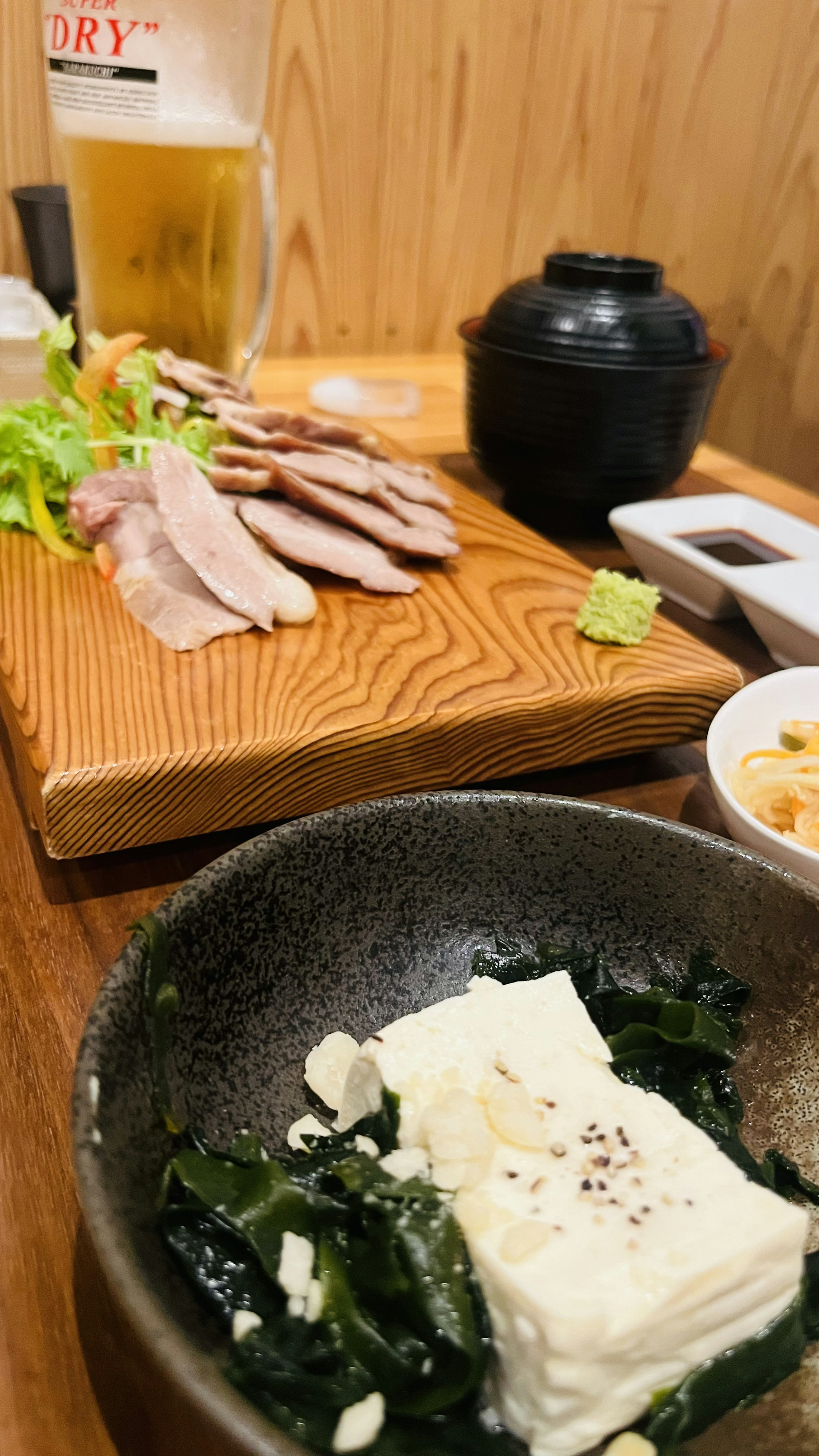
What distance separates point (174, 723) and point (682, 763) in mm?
727

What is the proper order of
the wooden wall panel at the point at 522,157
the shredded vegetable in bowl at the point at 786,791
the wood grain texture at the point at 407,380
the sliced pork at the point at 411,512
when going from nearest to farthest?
the shredded vegetable in bowl at the point at 786,791, the sliced pork at the point at 411,512, the wood grain texture at the point at 407,380, the wooden wall panel at the point at 522,157

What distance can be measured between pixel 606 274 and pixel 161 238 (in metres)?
0.83

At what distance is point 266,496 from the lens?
66.1 inches

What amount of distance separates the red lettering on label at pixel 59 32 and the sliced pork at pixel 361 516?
33.2 inches

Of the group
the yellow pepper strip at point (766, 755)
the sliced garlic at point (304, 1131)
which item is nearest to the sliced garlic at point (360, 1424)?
the sliced garlic at point (304, 1131)

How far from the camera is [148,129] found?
1.78 metres

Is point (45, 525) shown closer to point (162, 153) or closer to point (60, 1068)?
point (162, 153)

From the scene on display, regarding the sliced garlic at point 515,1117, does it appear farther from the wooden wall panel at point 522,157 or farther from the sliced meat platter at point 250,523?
the wooden wall panel at point 522,157

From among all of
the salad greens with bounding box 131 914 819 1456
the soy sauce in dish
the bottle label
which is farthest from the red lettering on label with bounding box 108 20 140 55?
the salad greens with bounding box 131 914 819 1456

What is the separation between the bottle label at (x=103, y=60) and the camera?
1696mm

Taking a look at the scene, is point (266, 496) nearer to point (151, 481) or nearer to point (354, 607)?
point (151, 481)

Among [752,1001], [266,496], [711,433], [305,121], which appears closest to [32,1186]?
[752,1001]

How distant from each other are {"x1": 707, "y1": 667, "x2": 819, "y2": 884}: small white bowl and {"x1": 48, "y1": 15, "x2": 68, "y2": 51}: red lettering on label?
5.00 feet

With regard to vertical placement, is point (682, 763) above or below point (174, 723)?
below
